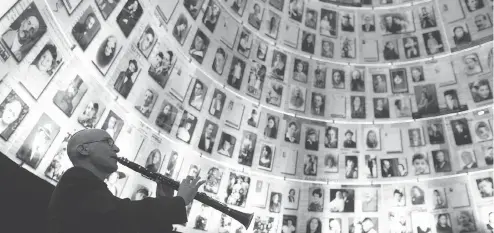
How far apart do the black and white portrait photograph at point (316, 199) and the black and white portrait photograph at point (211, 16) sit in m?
4.94

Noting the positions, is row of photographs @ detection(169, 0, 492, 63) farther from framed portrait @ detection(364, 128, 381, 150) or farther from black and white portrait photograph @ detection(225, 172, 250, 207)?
black and white portrait photograph @ detection(225, 172, 250, 207)

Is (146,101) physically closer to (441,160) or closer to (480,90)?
(441,160)

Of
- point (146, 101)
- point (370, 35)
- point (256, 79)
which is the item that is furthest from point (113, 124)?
point (370, 35)

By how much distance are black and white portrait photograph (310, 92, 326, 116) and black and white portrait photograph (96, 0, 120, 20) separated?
6325mm

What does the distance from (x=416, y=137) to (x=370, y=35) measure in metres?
3.46

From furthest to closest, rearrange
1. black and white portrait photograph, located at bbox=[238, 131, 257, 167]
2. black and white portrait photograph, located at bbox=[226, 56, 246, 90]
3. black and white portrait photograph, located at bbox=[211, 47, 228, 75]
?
black and white portrait photograph, located at bbox=[226, 56, 246, 90], black and white portrait photograph, located at bbox=[238, 131, 257, 167], black and white portrait photograph, located at bbox=[211, 47, 228, 75]

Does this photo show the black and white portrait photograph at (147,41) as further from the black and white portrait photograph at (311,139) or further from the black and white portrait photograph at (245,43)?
the black and white portrait photograph at (311,139)

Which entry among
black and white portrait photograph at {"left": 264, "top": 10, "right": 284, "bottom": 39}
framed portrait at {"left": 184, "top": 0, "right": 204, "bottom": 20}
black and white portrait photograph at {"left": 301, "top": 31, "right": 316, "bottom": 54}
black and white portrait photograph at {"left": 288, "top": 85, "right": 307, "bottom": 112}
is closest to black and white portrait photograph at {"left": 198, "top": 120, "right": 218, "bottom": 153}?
framed portrait at {"left": 184, "top": 0, "right": 204, "bottom": 20}

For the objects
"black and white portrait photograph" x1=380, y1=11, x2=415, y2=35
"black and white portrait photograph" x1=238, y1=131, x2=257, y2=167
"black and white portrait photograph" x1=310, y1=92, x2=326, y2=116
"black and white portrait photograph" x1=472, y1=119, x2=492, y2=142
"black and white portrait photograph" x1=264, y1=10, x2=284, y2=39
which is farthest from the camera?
"black and white portrait photograph" x1=380, y1=11, x2=415, y2=35

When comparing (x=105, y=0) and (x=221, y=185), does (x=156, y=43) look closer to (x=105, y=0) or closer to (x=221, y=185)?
(x=105, y=0)

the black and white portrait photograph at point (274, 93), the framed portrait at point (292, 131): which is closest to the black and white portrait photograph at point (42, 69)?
the black and white portrait photograph at point (274, 93)

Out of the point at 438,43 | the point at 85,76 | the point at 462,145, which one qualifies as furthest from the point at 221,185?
the point at 438,43

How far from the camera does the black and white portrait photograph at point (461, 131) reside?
1066 centimetres

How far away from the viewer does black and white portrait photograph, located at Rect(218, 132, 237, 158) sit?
9.61 metres
